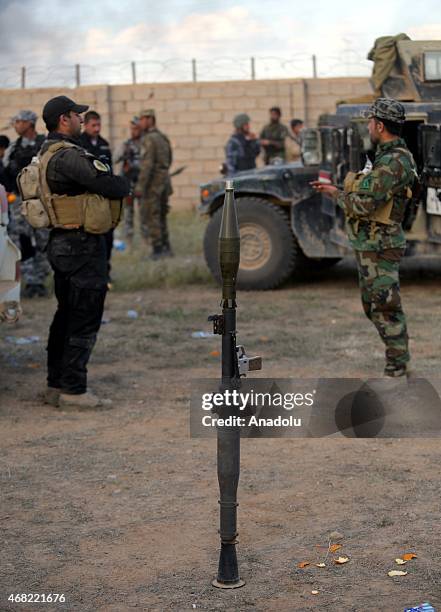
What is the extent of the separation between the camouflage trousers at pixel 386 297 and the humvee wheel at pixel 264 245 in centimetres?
464

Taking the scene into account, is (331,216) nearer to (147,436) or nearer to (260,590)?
(147,436)

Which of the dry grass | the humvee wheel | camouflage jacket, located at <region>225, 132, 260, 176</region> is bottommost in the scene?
the dry grass

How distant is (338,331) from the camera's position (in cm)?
977

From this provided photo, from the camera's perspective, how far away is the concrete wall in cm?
2378

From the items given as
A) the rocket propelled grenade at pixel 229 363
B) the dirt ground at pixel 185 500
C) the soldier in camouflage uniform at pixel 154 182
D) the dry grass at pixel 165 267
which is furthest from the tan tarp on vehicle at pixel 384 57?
the rocket propelled grenade at pixel 229 363

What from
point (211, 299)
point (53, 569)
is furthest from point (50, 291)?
point (53, 569)

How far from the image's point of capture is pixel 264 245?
39.6 ft

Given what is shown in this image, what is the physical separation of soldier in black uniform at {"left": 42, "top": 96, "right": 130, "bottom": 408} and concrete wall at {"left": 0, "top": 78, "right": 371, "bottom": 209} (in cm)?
1652

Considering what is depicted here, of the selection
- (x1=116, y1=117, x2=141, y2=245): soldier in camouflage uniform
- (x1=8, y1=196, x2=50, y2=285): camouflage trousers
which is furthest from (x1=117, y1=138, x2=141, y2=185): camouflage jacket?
(x1=8, y1=196, x2=50, y2=285): camouflage trousers

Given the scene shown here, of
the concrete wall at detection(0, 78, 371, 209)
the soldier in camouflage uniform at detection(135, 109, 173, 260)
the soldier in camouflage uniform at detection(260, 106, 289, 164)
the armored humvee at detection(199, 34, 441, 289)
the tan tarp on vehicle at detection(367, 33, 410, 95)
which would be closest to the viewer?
the armored humvee at detection(199, 34, 441, 289)

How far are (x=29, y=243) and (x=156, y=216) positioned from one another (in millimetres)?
3903

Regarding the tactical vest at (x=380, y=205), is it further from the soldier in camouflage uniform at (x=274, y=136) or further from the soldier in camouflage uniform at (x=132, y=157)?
the soldier in camouflage uniform at (x=274, y=136)

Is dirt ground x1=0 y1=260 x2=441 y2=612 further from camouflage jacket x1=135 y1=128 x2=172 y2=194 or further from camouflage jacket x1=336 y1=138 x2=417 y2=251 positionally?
camouflage jacket x1=135 y1=128 x2=172 y2=194

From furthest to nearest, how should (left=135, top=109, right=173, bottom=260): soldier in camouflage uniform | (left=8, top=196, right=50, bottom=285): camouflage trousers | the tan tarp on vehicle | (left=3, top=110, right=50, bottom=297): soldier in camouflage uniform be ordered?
(left=135, top=109, right=173, bottom=260): soldier in camouflage uniform → (left=8, top=196, right=50, bottom=285): camouflage trousers → the tan tarp on vehicle → (left=3, top=110, right=50, bottom=297): soldier in camouflage uniform
